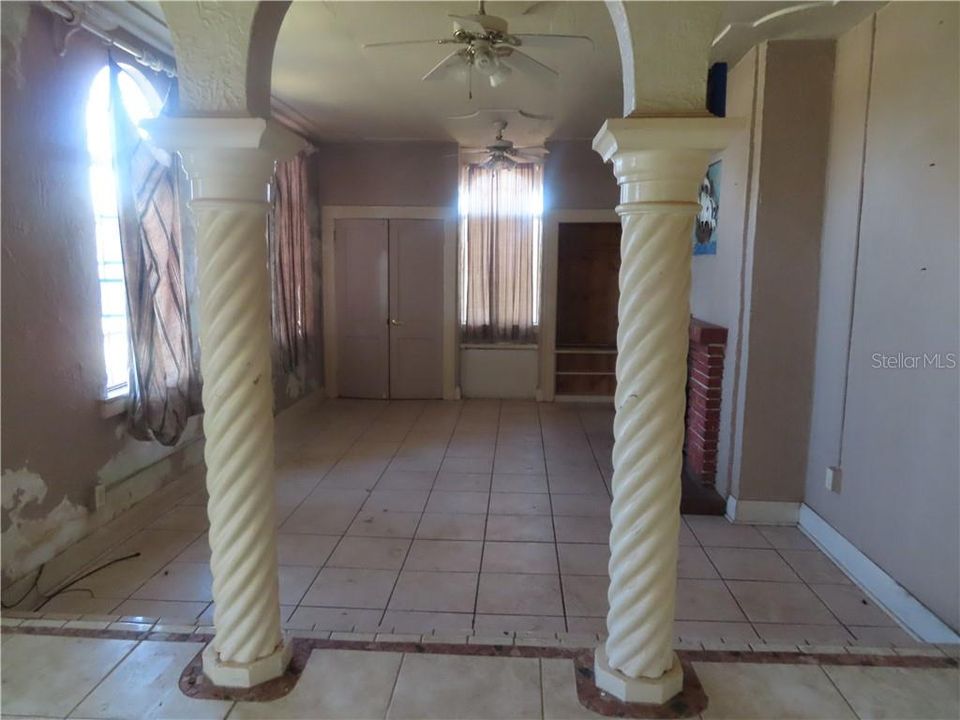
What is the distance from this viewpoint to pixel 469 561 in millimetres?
3457

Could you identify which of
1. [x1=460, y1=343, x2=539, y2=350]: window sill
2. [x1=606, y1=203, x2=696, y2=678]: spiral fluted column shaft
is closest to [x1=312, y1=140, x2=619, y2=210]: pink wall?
[x1=460, y1=343, x2=539, y2=350]: window sill

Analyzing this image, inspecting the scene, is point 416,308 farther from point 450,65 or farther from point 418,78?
point 450,65

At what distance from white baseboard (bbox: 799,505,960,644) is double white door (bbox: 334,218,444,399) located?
439 cm

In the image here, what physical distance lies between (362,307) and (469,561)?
4359 millimetres

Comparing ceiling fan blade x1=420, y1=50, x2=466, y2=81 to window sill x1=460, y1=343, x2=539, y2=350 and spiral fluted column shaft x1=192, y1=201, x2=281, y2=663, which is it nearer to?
spiral fluted column shaft x1=192, y1=201, x2=281, y2=663

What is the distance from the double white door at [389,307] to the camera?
7.17 meters

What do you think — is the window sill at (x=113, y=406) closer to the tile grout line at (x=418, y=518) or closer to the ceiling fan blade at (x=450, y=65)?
the tile grout line at (x=418, y=518)

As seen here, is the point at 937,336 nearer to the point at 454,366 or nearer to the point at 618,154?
the point at 618,154

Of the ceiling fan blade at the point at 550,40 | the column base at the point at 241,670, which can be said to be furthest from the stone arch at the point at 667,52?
the column base at the point at 241,670

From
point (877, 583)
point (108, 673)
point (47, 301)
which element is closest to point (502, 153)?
point (47, 301)

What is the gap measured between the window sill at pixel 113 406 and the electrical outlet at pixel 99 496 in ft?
1.19

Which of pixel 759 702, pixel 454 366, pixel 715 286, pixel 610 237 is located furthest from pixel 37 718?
pixel 610 237

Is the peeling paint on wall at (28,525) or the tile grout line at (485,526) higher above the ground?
the peeling paint on wall at (28,525)

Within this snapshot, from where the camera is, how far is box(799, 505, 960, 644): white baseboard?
2.66 m
